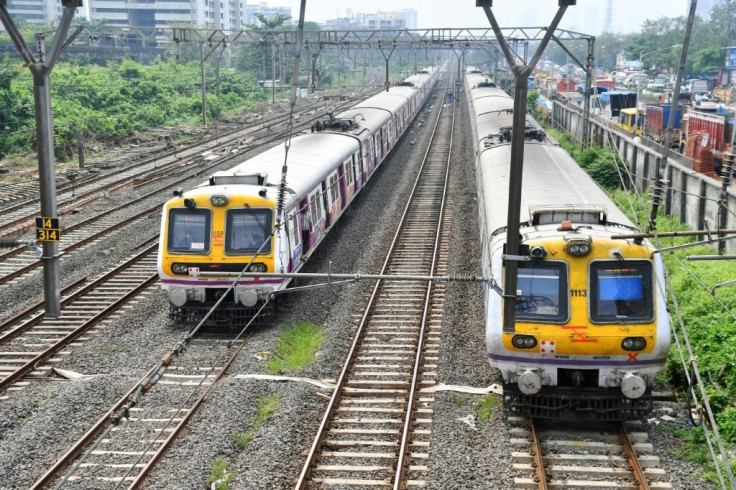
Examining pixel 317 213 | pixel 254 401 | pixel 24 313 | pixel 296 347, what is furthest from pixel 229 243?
pixel 24 313

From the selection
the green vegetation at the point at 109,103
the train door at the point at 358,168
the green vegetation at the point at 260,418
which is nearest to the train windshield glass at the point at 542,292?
the green vegetation at the point at 260,418

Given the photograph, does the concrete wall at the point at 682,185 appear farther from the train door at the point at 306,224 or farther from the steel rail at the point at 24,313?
the steel rail at the point at 24,313

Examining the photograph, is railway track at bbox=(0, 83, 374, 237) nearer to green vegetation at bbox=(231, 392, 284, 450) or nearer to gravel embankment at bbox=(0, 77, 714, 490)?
gravel embankment at bbox=(0, 77, 714, 490)

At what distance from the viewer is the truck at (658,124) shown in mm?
33656

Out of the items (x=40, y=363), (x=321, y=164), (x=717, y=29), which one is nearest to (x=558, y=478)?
(x=40, y=363)

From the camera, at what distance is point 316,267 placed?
18109mm

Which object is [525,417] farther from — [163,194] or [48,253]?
[163,194]

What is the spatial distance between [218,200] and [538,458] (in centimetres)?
723

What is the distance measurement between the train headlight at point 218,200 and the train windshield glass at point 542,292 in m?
6.05

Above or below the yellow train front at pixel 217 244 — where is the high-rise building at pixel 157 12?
above

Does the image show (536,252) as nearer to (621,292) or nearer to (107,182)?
(621,292)

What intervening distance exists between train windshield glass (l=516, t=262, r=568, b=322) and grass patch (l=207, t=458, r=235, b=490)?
12.4 ft

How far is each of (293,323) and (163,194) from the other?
13.5 metres

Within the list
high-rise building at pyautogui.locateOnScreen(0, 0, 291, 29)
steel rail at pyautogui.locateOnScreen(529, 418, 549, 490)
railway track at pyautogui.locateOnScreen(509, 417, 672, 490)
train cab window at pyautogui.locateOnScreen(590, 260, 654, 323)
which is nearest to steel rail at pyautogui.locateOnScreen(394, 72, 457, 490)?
railway track at pyautogui.locateOnScreen(509, 417, 672, 490)
